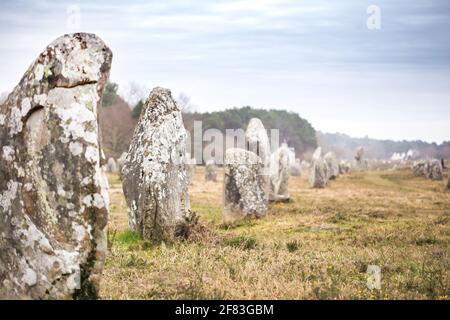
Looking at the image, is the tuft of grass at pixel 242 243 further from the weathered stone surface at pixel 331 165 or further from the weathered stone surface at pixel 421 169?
the weathered stone surface at pixel 421 169

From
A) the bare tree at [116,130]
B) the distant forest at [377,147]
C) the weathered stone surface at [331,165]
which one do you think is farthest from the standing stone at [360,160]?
the distant forest at [377,147]

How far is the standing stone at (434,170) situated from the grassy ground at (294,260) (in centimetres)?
2250

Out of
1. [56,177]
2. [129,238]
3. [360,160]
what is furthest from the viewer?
[360,160]

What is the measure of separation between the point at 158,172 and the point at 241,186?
5881 mm

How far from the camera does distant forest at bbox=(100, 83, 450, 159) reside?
2457 inches

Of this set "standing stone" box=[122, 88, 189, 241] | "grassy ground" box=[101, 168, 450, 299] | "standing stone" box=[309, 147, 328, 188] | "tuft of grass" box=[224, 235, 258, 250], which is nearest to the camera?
"grassy ground" box=[101, 168, 450, 299]

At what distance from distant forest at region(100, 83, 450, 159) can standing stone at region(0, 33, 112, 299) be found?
23783 mm

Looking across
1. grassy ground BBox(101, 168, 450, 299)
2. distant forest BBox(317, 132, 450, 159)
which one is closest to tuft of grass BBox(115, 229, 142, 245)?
grassy ground BBox(101, 168, 450, 299)

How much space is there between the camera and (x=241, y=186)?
59.5ft

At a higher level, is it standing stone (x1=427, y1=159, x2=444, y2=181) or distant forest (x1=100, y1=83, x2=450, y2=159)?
distant forest (x1=100, y1=83, x2=450, y2=159)

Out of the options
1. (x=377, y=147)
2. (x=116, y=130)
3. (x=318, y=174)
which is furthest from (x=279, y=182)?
(x=377, y=147)

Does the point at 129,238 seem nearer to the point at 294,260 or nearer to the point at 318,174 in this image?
the point at 294,260

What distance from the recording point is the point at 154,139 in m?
12.9

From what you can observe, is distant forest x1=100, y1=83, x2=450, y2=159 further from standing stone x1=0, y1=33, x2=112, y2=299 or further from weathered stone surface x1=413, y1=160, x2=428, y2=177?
standing stone x1=0, y1=33, x2=112, y2=299
